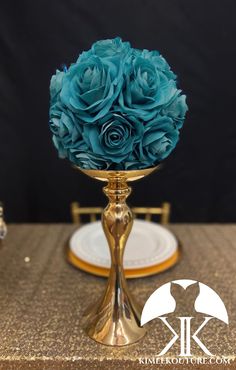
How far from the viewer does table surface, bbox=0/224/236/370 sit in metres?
0.68

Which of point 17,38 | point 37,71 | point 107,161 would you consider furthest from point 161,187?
point 107,161

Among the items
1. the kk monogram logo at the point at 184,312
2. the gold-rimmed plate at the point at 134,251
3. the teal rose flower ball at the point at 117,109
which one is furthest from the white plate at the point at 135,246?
the teal rose flower ball at the point at 117,109

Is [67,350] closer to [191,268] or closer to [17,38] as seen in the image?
[191,268]

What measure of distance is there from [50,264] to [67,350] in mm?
325

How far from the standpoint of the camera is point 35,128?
156 centimetres

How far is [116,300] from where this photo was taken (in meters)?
0.72

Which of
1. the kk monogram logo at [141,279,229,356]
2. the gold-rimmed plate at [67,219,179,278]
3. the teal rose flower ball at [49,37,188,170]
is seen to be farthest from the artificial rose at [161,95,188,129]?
the gold-rimmed plate at [67,219,179,278]

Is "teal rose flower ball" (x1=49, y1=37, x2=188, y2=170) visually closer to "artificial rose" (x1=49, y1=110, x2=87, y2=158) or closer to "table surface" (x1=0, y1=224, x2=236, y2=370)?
"artificial rose" (x1=49, y1=110, x2=87, y2=158)

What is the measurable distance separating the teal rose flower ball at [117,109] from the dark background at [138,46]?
866 mm

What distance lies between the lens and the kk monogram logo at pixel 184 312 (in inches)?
28.0

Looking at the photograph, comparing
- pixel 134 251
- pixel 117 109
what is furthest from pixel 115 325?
pixel 117 109

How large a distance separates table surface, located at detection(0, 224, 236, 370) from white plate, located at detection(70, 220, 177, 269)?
0.13 feet

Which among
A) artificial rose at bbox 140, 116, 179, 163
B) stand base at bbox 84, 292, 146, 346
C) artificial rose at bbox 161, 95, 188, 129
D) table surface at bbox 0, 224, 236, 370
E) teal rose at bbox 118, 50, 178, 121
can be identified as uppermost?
teal rose at bbox 118, 50, 178, 121

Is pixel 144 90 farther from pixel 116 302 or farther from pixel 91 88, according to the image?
pixel 116 302
